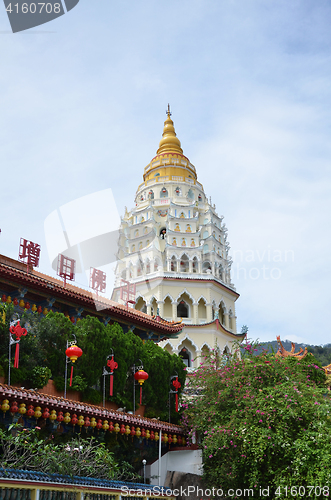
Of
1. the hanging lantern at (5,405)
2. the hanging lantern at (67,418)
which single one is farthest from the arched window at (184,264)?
the hanging lantern at (5,405)

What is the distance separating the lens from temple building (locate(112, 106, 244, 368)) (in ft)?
118

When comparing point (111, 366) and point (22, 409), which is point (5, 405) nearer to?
point (22, 409)

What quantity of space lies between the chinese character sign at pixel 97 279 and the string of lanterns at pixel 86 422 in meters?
7.24

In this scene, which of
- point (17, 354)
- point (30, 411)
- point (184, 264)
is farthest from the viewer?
point (184, 264)

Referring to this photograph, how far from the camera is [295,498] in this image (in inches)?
590

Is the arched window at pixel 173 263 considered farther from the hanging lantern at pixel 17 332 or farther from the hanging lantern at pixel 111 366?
the hanging lantern at pixel 17 332

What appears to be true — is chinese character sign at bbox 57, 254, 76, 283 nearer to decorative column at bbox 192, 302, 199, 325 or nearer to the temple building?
the temple building

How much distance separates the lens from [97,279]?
2405 centimetres

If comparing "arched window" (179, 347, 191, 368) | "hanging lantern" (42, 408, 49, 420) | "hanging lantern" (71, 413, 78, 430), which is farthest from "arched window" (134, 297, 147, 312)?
"hanging lantern" (42, 408, 49, 420)

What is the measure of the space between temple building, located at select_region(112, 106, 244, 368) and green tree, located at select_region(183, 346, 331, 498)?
16190 millimetres

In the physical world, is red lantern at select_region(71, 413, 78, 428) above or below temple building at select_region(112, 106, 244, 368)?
below

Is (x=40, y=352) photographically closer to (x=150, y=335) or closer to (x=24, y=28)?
(x=150, y=335)

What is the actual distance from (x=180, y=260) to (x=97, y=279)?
46.3ft

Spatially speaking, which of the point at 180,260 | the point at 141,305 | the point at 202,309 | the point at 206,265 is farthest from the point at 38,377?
the point at 206,265
